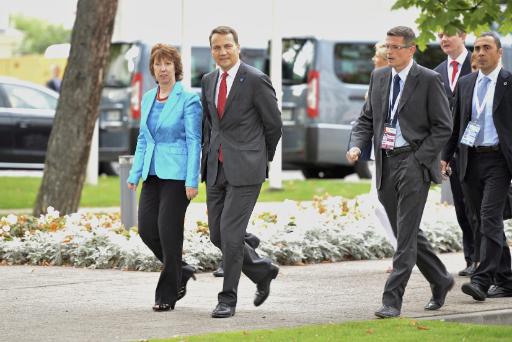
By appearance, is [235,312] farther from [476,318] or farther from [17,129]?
[17,129]

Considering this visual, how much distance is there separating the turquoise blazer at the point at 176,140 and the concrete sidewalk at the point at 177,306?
0.92 metres

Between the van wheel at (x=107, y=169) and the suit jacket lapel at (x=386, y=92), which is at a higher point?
the suit jacket lapel at (x=386, y=92)

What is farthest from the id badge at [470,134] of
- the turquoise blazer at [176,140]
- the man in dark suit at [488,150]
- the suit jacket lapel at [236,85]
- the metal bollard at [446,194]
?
the metal bollard at [446,194]

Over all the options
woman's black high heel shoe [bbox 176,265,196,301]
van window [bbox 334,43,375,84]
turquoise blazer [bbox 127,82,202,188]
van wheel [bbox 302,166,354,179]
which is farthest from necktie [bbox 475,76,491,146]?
van wheel [bbox 302,166,354,179]

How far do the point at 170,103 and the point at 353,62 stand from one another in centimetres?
1489

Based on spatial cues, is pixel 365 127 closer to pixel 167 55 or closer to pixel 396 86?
pixel 396 86

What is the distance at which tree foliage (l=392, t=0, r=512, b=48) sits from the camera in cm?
912

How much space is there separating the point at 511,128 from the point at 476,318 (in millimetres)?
1769

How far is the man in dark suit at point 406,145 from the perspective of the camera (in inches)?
362

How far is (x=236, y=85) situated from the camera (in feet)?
30.6

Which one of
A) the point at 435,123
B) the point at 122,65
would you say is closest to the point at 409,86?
the point at 435,123

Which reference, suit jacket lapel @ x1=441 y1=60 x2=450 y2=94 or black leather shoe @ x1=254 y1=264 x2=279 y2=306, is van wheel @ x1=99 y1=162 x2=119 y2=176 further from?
black leather shoe @ x1=254 y1=264 x2=279 y2=306

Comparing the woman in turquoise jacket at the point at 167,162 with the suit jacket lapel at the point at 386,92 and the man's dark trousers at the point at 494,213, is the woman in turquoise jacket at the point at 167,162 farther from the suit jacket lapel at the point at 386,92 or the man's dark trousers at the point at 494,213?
the man's dark trousers at the point at 494,213

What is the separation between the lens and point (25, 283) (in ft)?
36.2
